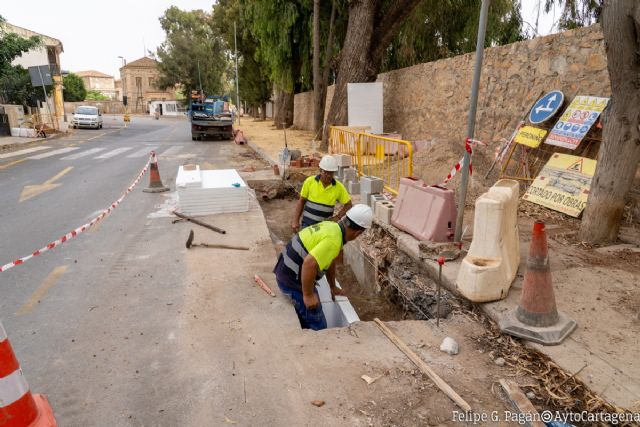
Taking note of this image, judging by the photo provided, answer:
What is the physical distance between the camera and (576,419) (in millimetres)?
2779

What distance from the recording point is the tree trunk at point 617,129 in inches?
184

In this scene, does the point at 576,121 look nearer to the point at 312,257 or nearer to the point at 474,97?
the point at 474,97

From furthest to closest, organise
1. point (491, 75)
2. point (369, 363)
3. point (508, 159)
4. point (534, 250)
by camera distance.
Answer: point (491, 75), point (508, 159), point (534, 250), point (369, 363)

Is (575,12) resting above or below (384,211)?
above

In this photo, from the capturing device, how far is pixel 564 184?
7.08m

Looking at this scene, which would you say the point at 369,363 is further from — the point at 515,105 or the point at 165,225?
the point at 515,105

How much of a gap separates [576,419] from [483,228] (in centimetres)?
186

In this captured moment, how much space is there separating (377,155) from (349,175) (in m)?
0.72

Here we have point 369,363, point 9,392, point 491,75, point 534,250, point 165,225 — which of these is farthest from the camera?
point 491,75

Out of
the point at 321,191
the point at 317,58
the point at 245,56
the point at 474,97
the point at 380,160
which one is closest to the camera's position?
the point at 474,97

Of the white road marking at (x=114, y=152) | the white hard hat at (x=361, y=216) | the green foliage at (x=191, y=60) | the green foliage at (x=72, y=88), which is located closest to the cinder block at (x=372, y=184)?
the white hard hat at (x=361, y=216)

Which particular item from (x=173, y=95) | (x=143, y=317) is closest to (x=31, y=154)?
(x=143, y=317)

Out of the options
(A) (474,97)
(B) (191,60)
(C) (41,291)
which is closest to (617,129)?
(A) (474,97)

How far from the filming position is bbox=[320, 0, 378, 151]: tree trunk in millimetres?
14586
